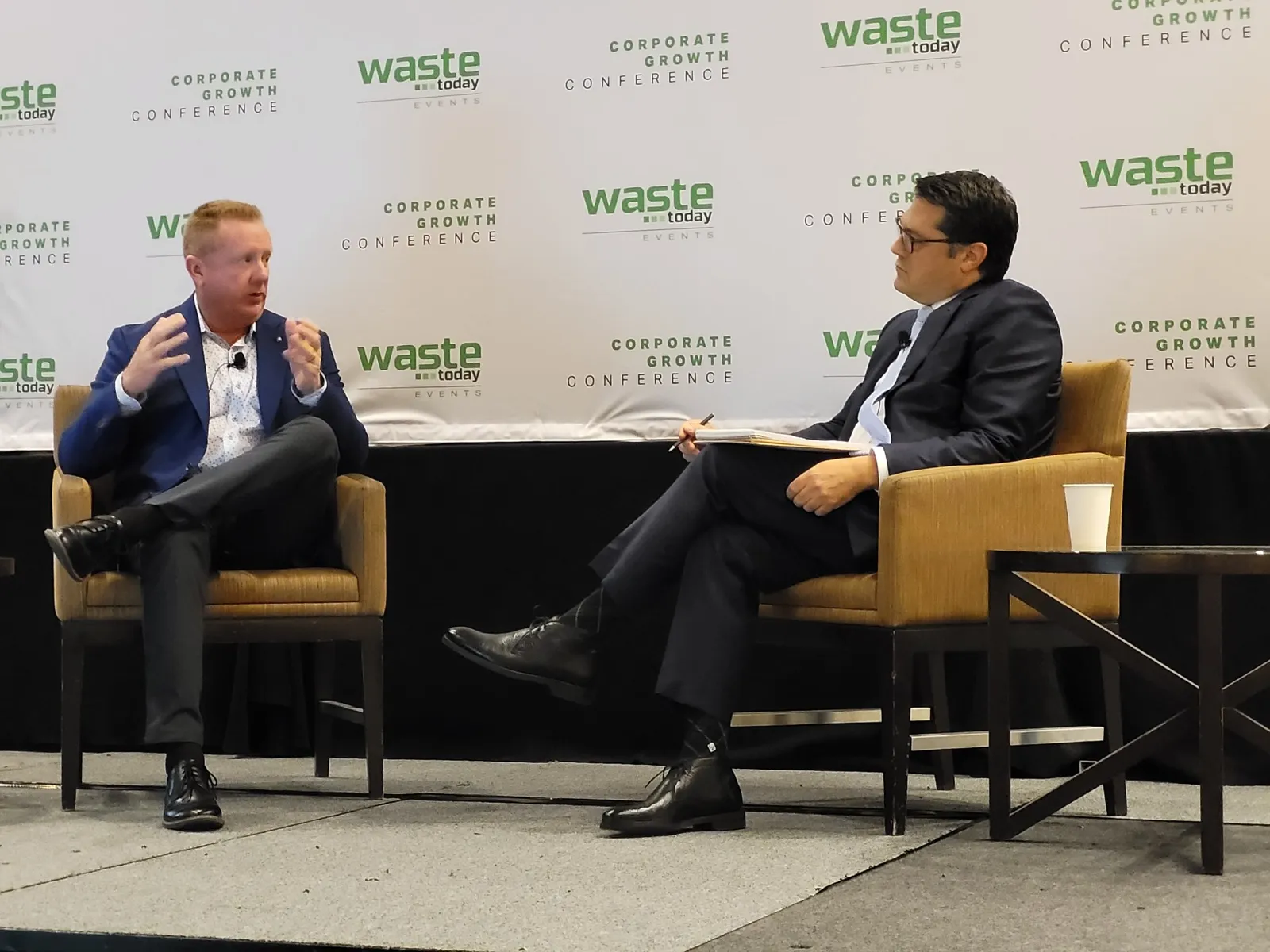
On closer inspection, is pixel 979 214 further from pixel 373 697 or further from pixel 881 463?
pixel 373 697

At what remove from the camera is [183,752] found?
2.72 m

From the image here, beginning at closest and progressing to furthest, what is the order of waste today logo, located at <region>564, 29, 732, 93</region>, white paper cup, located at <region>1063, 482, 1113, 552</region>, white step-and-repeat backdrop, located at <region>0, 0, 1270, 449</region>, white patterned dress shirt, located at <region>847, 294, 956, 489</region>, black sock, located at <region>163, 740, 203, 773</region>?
white paper cup, located at <region>1063, 482, 1113, 552</region> → black sock, located at <region>163, 740, 203, 773</region> → white patterned dress shirt, located at <region>847, 294, 956, 489</region> → white step-and-repeat backdrop, located at <region>0, 0, 1270, 449</region> → waste today logo, located at <region>564, 29, 732, 93</region>

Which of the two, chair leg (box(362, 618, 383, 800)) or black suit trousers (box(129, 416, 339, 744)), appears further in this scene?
chair leg (box(362, 618, 383, 800))

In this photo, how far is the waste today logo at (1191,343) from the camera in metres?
3.19

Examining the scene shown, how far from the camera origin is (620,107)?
11.9 ft

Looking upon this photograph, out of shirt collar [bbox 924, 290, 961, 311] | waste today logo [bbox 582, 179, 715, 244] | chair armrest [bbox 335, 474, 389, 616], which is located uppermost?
waste today logo [bbox 582, 179, 715, 244]

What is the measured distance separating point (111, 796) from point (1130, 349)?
2.25 m

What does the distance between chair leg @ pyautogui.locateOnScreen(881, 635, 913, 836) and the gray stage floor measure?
0.16 feet

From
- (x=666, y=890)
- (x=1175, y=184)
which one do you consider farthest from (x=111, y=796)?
(x=1175, y=184)

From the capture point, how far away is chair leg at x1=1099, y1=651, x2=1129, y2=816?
9.04ft

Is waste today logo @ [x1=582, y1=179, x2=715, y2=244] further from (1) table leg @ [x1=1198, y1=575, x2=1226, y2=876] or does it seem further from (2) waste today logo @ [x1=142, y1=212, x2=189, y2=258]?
(1) table leg @ [x1=1198, y1=575, x2=1226, y2=876]

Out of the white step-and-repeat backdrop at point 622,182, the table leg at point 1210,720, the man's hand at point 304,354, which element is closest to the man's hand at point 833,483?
the table leg at point 1210,720

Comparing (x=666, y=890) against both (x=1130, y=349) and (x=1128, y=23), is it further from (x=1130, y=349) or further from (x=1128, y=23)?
(x=1128, y=23)

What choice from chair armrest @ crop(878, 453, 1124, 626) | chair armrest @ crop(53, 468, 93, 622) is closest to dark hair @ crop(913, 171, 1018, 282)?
chair armrest @ crop(878, 453, 1124, 626)
